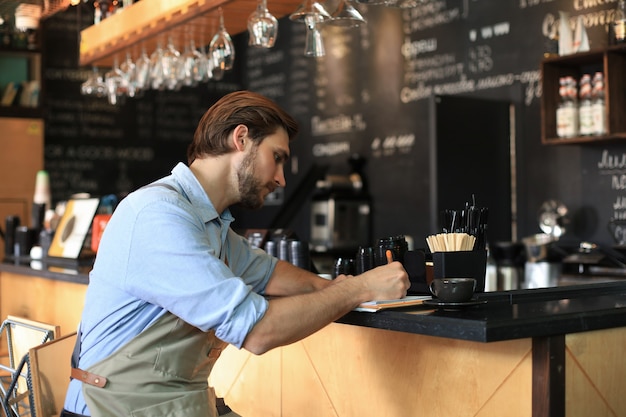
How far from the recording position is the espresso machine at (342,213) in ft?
20.5

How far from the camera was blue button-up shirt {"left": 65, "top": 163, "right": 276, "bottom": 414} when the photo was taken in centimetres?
179

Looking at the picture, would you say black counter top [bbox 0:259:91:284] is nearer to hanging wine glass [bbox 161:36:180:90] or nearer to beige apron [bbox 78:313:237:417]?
hanging wine glass [bbox 161:36:180:90]

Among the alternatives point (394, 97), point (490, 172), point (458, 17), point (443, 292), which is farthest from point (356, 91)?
point (443, 292)

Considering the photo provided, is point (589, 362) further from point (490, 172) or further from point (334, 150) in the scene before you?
point (334, 150)

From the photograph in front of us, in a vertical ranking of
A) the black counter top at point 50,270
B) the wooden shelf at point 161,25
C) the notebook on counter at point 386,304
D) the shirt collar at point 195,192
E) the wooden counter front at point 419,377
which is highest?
the wooden shelf at point 161,25

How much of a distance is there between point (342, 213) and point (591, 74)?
2.21 meters

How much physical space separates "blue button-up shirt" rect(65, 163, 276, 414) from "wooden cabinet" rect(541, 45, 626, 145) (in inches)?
112

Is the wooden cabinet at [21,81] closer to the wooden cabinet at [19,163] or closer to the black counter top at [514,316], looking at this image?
the wooden cabinet at [19,163]

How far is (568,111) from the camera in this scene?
179 inches

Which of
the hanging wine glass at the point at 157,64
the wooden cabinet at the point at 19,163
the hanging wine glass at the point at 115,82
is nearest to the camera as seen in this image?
the hanging wine glass at the point at 157,64

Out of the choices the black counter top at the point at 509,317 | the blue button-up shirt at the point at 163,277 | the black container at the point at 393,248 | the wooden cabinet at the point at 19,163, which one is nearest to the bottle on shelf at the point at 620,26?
the black counter top at the point at 509,317

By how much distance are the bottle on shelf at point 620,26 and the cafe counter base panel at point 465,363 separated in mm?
2171

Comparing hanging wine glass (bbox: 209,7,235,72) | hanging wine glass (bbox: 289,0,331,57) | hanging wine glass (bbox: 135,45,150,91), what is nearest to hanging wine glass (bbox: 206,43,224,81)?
hanging wine glass (bbox: 209,7,235,72)

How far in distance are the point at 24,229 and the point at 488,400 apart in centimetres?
393
